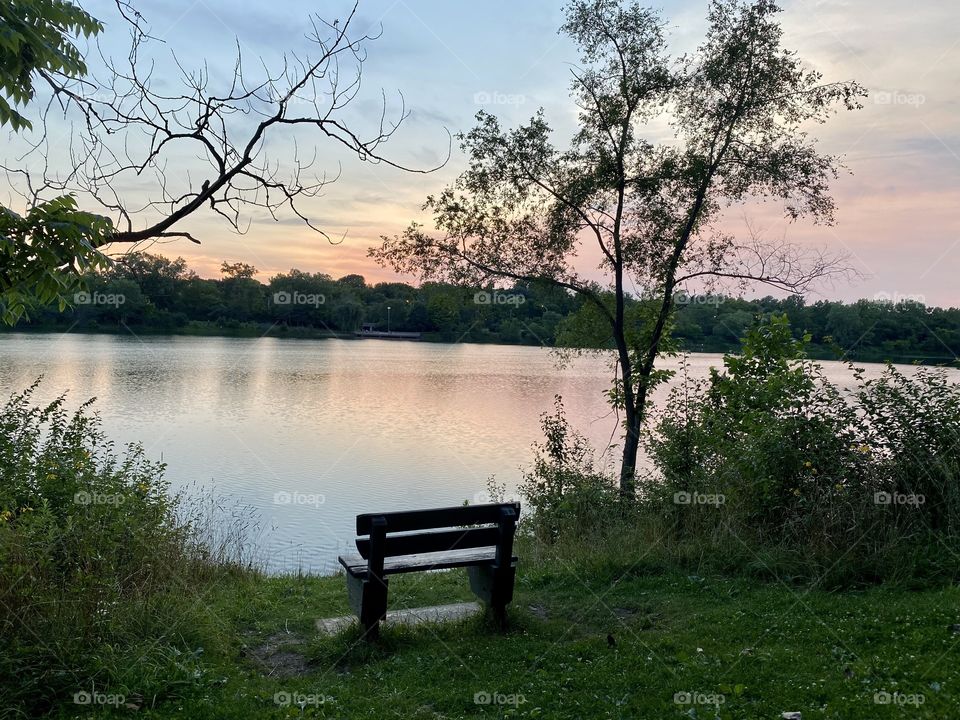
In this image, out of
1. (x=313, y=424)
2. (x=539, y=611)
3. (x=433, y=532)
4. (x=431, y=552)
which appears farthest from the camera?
(x=313, y=424)

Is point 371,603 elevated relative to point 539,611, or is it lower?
elevated

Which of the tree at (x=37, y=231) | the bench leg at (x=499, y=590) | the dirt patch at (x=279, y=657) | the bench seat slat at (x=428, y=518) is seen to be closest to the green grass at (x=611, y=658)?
the dirt patch at (x=279, y=657)

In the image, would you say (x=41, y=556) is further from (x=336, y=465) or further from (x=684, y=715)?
(x=336, y=465)

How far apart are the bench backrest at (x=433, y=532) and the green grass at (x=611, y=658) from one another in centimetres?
66

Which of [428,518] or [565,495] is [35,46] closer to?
[428,518]

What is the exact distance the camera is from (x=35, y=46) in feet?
11.3

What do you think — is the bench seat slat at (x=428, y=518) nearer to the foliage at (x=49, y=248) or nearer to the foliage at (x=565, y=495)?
the foliage at (x=49, y=248)

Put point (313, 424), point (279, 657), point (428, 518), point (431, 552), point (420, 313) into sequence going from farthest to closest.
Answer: point (420, 313) → point (313, 424) → point (431, 552) → point (428, 518) → point (279, 657)

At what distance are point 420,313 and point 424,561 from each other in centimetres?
→ 5902

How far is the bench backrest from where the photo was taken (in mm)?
5301

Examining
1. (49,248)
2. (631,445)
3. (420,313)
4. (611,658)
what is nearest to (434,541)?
(611,658)

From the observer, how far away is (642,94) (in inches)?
479

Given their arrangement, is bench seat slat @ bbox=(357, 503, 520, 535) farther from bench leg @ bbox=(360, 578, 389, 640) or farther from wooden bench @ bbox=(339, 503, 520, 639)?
bench leg @ bbox=(360, 578, 389, 640)

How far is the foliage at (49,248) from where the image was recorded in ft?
10.7
